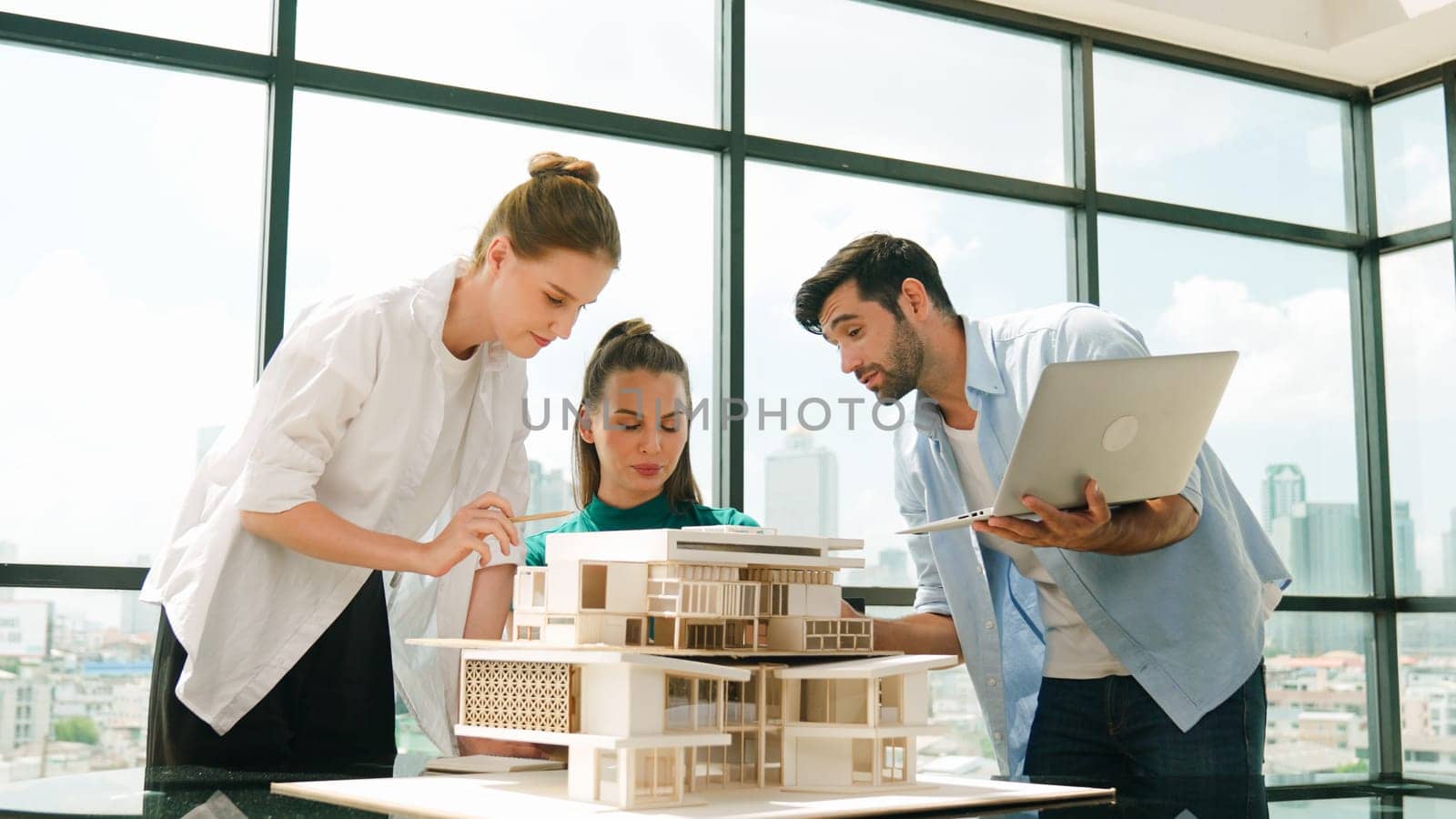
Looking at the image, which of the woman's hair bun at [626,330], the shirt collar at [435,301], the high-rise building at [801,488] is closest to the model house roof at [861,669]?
the shirt collar at [435,301]

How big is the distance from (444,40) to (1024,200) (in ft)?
5.83

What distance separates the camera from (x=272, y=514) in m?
1.58

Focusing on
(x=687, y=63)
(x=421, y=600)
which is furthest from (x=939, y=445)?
(x=687, y=63)

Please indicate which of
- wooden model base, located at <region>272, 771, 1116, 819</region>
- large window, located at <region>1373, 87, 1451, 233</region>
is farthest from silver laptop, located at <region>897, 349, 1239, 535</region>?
large window, located at <region>1373, 87, 1451, 233</region>

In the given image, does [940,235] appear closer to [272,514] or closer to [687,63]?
[687,63]

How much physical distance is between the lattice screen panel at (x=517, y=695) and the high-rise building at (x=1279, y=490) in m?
3.68

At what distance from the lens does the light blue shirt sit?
6.15 ft

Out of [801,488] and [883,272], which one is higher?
[883,272]

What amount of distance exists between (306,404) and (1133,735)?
1.25m

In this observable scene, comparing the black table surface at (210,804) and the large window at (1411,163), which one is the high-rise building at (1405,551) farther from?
the black table surface at (210,804)

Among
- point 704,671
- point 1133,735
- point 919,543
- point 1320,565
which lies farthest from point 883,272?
point 1320,565

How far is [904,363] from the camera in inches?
86.7

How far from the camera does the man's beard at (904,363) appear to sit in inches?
86.7

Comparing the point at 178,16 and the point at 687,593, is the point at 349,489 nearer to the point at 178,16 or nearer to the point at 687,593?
the point at 687,593
